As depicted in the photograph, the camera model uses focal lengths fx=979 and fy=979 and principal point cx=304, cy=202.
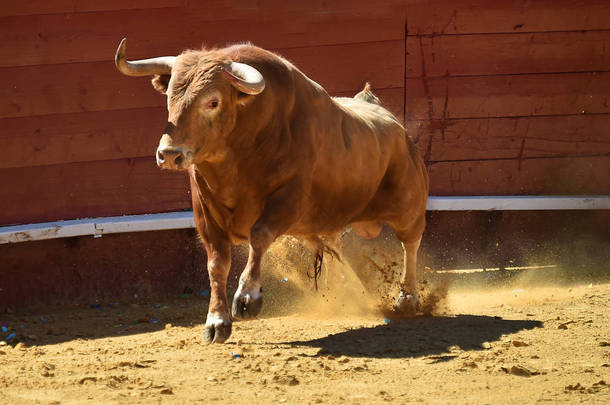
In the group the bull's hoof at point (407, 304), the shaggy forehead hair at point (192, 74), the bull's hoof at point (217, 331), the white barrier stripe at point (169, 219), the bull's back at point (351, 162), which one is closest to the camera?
the shaggy forehead hair at point (192, 74)

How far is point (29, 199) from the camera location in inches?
293

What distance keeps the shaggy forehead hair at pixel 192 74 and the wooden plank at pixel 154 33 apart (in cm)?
220

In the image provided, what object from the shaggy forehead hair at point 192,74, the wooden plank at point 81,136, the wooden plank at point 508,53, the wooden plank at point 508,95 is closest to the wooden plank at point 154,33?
the wooden plank at point 508,53

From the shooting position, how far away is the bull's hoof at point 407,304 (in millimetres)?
6777

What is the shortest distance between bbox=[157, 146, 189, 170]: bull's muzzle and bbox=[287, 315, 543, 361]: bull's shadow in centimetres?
127

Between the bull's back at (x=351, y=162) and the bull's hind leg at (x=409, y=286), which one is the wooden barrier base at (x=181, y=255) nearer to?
the bull's hind leg at (x=409, y=286)

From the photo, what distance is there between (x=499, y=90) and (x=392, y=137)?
6.39 ft

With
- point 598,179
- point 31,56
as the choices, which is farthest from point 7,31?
point 598,179

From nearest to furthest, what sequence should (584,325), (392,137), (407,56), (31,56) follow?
(584,325) → (392,137) → (31,56) → (407,56)

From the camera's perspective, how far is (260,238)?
540 centimetres

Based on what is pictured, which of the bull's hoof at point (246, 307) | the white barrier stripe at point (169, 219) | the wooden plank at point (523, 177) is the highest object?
the wooden plank at point (523, 177)

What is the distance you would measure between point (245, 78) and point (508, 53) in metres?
3.73

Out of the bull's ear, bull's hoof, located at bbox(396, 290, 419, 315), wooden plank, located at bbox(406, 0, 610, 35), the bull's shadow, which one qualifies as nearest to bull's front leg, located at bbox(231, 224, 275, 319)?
the bull's shadow

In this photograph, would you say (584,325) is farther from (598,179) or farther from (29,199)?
(29,199)
